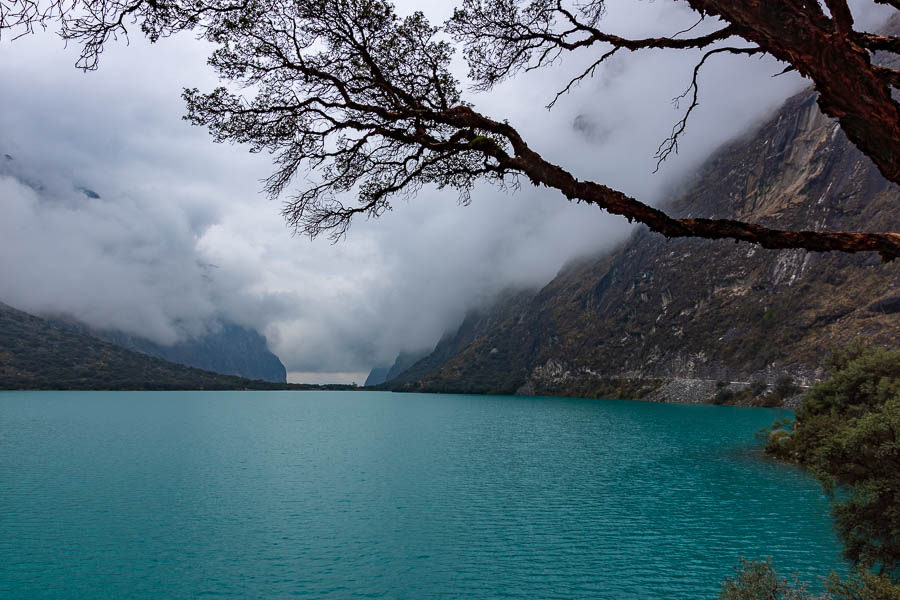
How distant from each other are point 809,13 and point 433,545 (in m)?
32.1

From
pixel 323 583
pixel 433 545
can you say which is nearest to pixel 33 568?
pixel 323 583

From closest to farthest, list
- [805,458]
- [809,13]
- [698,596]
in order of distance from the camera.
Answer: [809,13], [698,596], [805,458]

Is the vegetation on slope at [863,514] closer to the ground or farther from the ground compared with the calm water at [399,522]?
farther from the ground

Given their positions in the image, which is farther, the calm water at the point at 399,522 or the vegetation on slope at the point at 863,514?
the calm water at the point at 399,522

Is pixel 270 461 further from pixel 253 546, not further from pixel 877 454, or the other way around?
pixel 877 454

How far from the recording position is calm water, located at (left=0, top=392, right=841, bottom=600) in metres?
25.3

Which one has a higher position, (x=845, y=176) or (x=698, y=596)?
(x=845, y=176)

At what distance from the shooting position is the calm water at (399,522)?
→ 83.0 ft

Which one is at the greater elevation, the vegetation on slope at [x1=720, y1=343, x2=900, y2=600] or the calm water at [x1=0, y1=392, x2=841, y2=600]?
the vegetation on slope at [x1=720, y1=343, x2=900, y2=600]

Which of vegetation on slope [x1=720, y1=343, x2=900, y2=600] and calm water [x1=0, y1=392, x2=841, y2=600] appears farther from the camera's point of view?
calm water [x1=0, y1=392, x2=841, y2=600]

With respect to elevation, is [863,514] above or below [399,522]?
above

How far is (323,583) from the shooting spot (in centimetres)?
2509

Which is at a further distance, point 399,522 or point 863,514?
point 399,522

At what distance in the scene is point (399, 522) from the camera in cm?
3625
